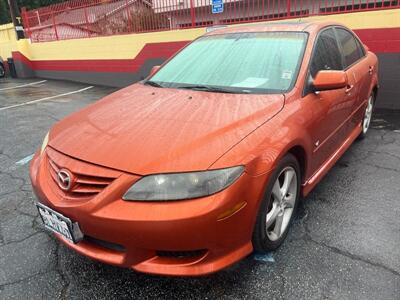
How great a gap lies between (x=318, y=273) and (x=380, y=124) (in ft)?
12.4

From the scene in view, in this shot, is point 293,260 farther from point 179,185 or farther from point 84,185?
→ point 84,185

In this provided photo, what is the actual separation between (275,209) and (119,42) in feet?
29.0

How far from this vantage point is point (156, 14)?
30.3 ft

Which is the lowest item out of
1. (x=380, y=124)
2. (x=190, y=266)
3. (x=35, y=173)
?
(x=380, y=124)

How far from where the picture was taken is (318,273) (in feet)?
7.54

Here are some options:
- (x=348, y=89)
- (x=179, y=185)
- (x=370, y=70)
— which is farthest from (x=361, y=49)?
(x=179, y=185)

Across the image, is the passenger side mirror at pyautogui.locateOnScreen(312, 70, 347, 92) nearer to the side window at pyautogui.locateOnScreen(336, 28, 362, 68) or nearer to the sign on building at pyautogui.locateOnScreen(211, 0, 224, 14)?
the side window at pyautogui.locateOnScreen(336, 28, 362, 68)

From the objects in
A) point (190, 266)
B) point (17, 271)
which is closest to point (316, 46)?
point (190, 266)

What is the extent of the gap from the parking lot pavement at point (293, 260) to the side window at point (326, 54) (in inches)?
44.5

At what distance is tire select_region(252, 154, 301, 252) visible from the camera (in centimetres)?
217

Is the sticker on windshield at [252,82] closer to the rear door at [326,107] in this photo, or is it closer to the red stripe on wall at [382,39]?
the rear door at [326,107]

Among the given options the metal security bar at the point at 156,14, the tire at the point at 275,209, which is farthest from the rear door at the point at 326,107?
the metal security bar at the point at 156,14

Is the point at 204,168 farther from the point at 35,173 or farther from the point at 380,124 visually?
the point at 380,124

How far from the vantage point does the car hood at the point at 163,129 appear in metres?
1.99
